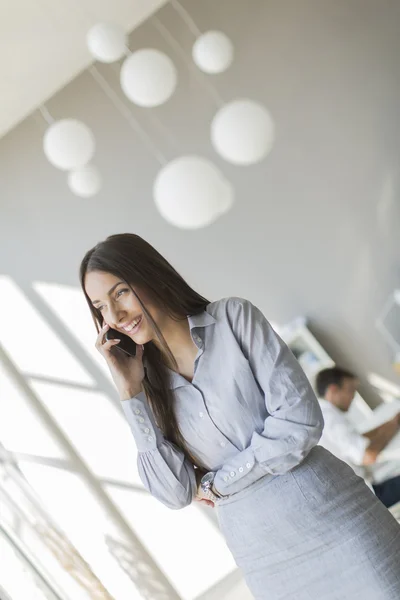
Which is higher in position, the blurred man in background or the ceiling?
the ceiling

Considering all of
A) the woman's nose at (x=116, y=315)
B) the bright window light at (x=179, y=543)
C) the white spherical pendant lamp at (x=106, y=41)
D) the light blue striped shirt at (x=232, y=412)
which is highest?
the white spherical pendant lamp at (x=106, y=41)

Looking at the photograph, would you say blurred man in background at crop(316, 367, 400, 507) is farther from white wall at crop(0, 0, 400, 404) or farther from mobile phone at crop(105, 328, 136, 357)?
mobile phone at crop(105, 328, 136, 357)

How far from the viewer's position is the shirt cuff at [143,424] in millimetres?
1614

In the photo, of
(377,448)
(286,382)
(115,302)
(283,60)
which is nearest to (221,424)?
(286,382)

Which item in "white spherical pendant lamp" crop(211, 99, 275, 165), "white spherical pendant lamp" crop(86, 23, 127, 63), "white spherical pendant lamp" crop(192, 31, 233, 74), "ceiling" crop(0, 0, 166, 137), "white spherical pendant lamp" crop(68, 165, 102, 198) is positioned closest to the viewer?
"white spherical pendant lamp" crop(211, 99, 275, 165)

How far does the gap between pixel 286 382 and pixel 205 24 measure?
3775 mm

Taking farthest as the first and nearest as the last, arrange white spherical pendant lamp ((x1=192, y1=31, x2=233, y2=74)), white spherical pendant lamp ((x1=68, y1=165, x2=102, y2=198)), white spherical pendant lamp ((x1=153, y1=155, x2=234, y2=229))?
1. white spherical pendant lamp ((x1=68, y1=165, x2=102, y2=198))
2. white spherical pendant lamp ((x1=192, y1=31, x2=233, y2=74))
3. white spherical pendant lamp ((x1=153, y1=155, x2=234, y2=229))

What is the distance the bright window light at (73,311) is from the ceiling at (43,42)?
1.14 m

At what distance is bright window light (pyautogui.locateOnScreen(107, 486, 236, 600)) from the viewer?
475 centimetres

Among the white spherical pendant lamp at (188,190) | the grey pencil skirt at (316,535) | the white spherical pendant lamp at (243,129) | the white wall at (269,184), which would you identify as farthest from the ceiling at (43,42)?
the grey pencil skirt at (316,535)

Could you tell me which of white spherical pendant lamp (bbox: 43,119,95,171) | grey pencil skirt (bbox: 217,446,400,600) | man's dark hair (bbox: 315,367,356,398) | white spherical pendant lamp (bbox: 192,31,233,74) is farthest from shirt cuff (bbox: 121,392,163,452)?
man's dark hair (bbox: 315,367,356,398)

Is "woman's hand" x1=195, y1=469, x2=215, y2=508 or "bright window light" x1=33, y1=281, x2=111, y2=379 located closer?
"woman's hand" x1=195, y1=469, x2=215, y2=508

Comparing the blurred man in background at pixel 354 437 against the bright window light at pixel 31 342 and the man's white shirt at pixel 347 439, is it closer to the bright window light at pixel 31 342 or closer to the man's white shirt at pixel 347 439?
the man's white shirt at pixel 347 439

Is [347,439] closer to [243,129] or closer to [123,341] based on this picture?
[243,129]
